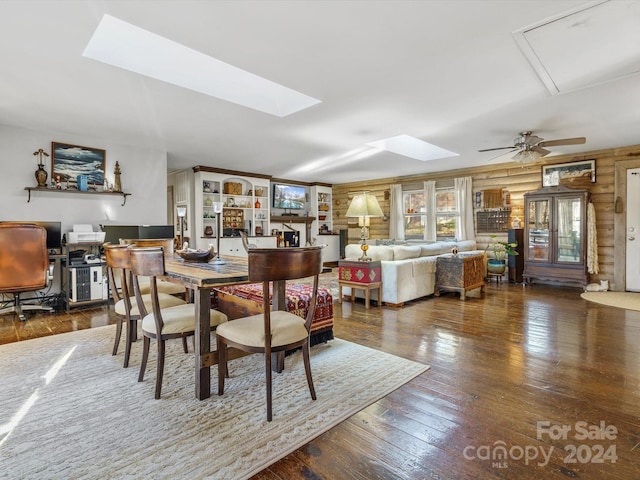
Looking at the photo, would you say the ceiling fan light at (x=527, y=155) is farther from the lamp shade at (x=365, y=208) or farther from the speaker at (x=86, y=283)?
the speaker at (x=86, y=283)

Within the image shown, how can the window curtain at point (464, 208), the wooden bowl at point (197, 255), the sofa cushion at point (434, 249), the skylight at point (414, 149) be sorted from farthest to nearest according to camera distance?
the window curtain at point (464, 208), the skylight at point (414, 149), the sofa cushion at point (434, 249), the wooden bowl at point (197, 255)

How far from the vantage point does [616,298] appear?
16.8ft

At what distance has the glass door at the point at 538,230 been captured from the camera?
614 cm

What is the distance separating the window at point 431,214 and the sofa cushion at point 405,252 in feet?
10.4

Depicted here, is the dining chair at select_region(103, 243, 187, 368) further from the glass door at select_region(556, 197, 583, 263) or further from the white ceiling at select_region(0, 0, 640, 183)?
the glass door at select_region(556, 197, 583, 263)

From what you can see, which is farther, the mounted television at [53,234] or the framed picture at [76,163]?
the framed picture at [76,163]

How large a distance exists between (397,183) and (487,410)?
7367mm

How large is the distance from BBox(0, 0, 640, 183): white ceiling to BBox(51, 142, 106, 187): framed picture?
0.72 ft

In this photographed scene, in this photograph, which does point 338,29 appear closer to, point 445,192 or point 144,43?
point 144,43

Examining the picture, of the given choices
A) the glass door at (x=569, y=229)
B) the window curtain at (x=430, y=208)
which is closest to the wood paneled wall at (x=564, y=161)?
the window curtain at (x=430, y=208)

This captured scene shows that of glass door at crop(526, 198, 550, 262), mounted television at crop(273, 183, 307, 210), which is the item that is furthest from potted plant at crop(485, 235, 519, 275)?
mounted television at crop(273, 183, 307, 210)

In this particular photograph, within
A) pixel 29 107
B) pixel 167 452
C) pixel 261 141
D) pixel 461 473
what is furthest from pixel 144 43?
pixel 461 473

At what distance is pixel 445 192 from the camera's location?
8.00 metres

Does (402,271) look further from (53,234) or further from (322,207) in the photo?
(322,207)
